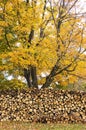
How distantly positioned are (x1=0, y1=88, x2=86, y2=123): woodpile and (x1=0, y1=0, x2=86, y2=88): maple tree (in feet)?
4.85

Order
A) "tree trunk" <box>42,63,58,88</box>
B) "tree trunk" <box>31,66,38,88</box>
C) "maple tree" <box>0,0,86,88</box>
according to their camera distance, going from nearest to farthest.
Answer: "maple tree" <box>0,0,86,88</box>, "tree trunk" <box>42,63,58,88</box>, "tree trunk" <box>31,66,38,88</box>

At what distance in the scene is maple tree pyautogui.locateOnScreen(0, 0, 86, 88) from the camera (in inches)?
692

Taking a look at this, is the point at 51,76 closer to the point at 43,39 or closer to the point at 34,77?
the point at 34,77

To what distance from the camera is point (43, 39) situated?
1828cm

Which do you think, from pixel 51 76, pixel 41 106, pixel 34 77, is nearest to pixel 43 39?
pixel 51 76

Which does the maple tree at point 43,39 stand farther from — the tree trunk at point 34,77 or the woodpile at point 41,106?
the woodpile at point 41,106

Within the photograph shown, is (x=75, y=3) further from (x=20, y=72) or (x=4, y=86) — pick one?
(x=4, y=86)

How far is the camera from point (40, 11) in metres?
18.3

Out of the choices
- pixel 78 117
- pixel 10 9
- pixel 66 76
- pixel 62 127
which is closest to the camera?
pixel 62 127

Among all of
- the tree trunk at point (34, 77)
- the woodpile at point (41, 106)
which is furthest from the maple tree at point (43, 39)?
the woodpile at point (41, 106)

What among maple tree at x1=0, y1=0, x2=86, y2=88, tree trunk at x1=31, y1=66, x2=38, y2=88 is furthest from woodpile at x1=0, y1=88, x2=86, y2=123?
tree trunk at x1=31, y1=66, x2=38, y2=88

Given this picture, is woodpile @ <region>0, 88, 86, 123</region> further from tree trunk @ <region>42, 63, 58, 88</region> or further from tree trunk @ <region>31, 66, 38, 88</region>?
tree trunk @ <region>31, 66, 38, 88</region>

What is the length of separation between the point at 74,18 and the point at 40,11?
170cm

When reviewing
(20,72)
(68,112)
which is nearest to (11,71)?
(20,72)
